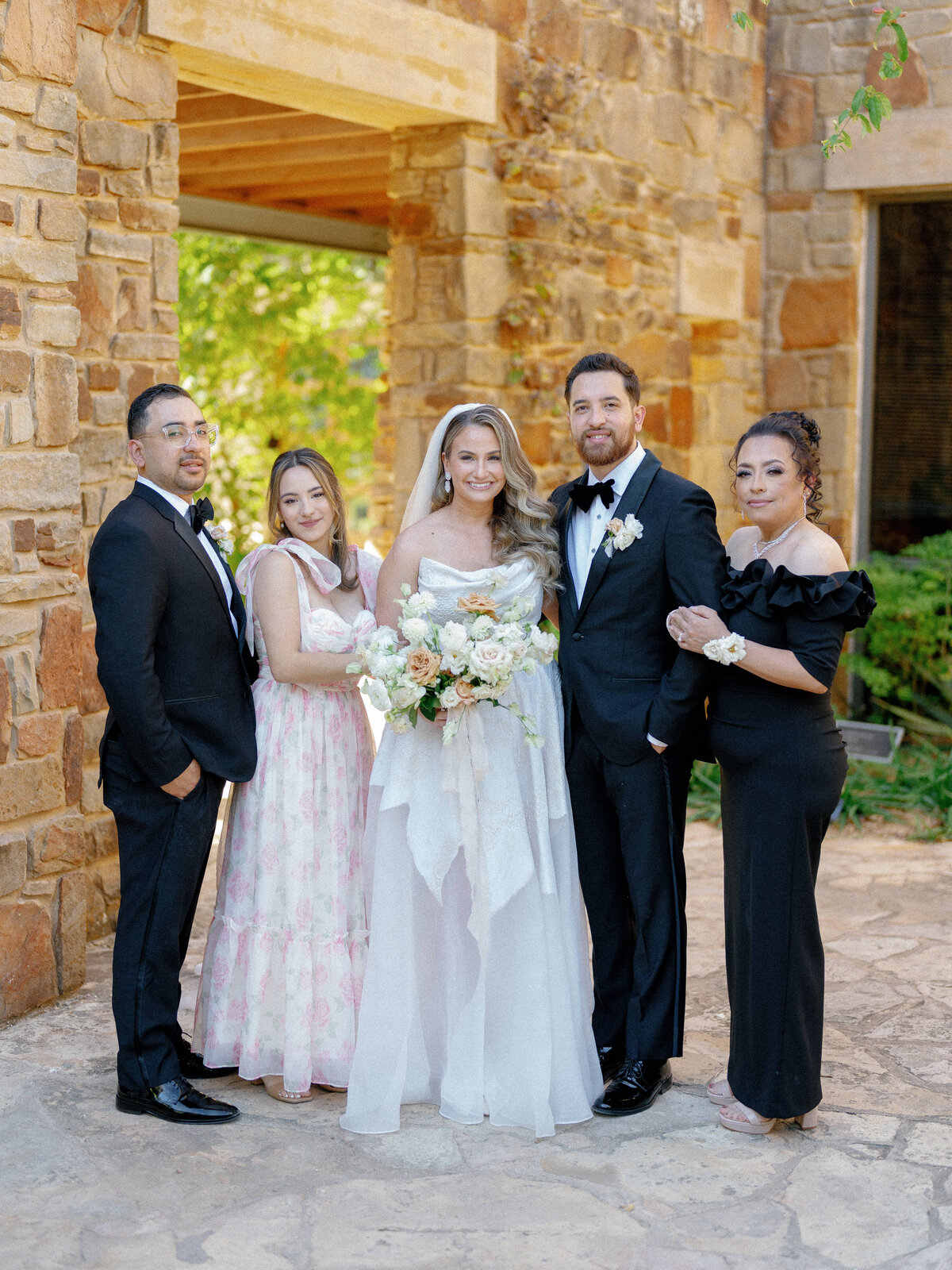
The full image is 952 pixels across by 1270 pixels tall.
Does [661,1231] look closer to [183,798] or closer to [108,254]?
[183,798]

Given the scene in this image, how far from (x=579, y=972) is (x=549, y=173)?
14.1 feet

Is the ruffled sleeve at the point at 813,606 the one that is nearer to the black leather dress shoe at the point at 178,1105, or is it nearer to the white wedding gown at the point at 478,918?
the white wedding gown at the point at 478,918

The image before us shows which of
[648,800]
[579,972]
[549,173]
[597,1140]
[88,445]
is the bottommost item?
[597,1140]

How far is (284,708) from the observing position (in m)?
3.82

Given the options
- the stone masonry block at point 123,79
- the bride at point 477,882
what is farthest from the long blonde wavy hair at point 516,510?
the stone masonry block at point 123,79

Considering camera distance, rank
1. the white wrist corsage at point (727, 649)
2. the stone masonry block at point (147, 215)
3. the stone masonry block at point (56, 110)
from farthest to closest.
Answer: the stone masonry block at point (147, 215) → the stone masonry block at point (56, 110) → the white wrist corsage at point (727, 649)

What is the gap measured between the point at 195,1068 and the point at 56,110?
2926 millimetres

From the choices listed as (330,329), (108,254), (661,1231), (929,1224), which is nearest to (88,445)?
(108,254)

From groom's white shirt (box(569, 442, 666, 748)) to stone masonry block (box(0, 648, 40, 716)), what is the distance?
5.73 feet

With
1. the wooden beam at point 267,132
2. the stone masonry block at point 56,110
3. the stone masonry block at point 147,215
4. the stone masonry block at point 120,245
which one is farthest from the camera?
the wooden beam at point 267,132

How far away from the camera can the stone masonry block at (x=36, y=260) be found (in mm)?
4184

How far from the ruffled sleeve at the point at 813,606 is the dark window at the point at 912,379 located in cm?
530

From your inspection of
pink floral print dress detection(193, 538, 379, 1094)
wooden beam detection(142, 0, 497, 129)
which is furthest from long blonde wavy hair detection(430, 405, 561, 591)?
wooden beam detection(142, 0, 497, 129)

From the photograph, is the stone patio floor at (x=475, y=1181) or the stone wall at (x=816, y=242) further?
the stone wall at (x=816, y=242)
